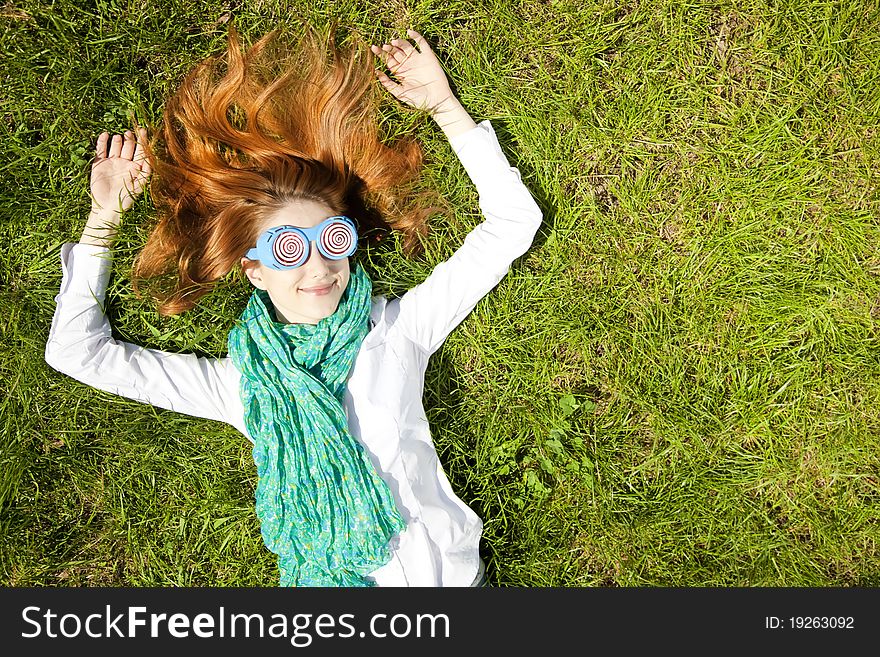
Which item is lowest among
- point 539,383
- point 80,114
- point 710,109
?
point 80,114

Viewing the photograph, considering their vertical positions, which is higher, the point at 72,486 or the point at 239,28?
the point at 239,28

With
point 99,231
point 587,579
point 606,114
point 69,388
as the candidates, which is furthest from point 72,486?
point 606,114

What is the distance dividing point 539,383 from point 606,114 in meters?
1.39

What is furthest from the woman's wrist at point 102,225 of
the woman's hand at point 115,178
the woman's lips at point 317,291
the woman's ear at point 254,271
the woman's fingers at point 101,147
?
the woman's lips at point 317,291

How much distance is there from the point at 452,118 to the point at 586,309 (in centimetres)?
115

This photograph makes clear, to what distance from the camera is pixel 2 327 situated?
10.5 ft

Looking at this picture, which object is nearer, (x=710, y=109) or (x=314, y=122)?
(x=314, y=122)

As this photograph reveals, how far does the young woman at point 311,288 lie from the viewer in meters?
2.77

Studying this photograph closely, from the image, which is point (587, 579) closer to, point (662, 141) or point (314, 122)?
point (662, 141)

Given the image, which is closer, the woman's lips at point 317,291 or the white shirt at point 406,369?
the woman's lips at point 317,291


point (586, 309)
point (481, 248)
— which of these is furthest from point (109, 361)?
point (586, 309)

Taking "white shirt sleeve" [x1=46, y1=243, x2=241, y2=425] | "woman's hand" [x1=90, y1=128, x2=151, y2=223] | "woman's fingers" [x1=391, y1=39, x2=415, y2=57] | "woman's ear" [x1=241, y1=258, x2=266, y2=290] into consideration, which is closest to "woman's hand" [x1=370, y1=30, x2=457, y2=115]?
"woman's fingers" [x1=391, y1=39, x2=415, y2=57]

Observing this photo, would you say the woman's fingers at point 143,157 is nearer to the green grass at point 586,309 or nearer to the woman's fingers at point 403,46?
the green grass at point 586,309

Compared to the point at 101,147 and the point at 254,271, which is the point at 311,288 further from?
the point at 101,147
